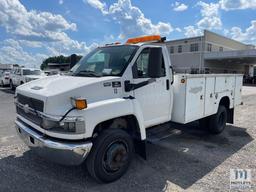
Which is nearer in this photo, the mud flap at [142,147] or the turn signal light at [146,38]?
the mud flap at [142,147]

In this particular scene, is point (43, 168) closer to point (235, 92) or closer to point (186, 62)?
point (235, 92)

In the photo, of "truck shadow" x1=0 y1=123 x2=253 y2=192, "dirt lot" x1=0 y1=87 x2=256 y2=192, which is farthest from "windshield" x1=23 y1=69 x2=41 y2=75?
"truck shadow" x1=0 y1=123 x2=253 y2=192

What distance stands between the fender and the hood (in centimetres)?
14

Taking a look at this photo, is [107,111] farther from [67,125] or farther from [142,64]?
[142,64]

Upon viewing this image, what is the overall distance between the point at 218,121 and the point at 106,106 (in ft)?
13.3

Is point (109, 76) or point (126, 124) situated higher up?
point (109, 76)

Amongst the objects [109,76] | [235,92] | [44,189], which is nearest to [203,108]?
[235,92]

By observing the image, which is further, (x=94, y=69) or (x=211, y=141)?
(x=211, y=141)

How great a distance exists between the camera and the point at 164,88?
14.6 ft

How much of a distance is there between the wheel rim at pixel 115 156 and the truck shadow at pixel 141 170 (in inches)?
10.4

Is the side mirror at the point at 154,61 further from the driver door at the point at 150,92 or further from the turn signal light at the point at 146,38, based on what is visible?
the turn signal light at the point at 146,38

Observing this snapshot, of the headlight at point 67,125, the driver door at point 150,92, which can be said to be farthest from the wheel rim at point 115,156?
the driver door at point 150,92

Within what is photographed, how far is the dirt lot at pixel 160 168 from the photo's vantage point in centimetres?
353

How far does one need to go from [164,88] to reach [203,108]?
1471 mm
